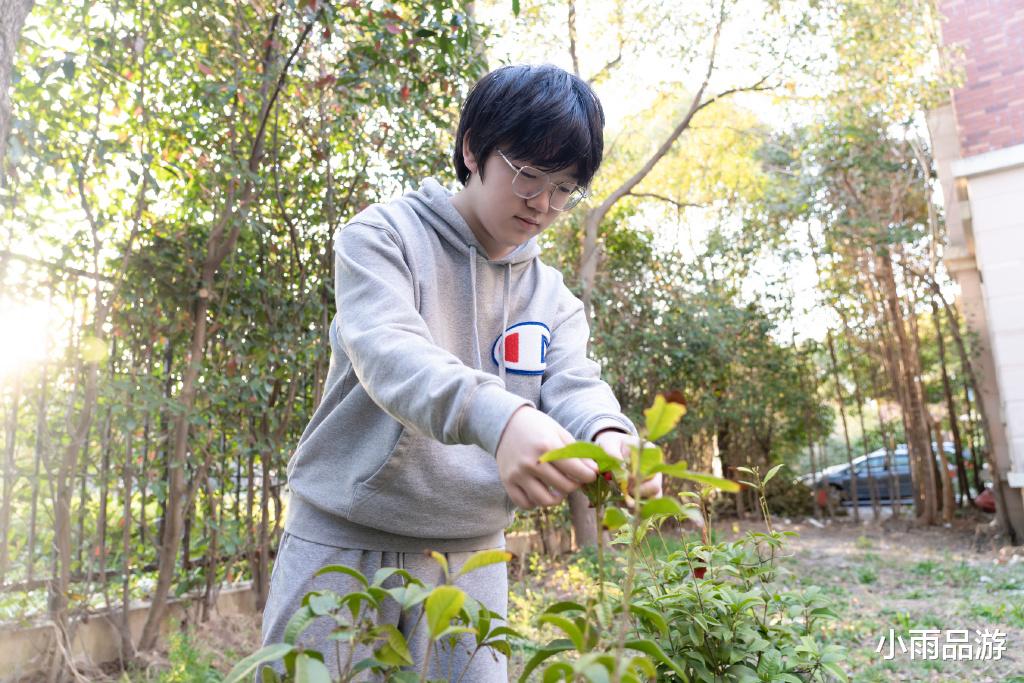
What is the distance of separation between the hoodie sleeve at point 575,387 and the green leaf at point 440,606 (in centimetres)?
39

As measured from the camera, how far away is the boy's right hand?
0.79 m

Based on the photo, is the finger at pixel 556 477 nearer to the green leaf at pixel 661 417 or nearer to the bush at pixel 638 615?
the bush at pixel 638 615

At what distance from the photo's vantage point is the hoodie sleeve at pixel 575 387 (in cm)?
113

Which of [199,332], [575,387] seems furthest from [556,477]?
[199,332]

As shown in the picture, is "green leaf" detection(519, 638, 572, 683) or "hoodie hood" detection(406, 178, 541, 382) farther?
"hoodie hood" detection(406, 178, 541, 382)

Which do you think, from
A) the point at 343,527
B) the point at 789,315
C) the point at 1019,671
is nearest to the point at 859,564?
the point at 1019,671

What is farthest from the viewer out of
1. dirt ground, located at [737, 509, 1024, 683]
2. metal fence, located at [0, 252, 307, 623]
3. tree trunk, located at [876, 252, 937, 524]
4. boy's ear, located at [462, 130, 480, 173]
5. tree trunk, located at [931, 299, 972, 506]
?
tree trunk, located at [876, 252, 937, 524]

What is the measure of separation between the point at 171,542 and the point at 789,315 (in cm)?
886

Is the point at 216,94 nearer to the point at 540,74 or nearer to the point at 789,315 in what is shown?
the point at 540,74

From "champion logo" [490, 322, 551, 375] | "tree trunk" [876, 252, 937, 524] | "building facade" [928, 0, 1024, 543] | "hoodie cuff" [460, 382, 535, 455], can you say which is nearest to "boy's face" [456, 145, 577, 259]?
"champion logo" [490, 322, 551, 375]

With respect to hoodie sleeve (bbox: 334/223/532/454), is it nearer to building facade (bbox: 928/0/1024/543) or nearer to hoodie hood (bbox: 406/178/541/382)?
hoodie hood (bbox: 406/178/541/382)

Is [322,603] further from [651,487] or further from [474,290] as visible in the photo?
[474,290]

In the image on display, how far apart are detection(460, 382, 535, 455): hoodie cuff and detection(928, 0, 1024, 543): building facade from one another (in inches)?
304

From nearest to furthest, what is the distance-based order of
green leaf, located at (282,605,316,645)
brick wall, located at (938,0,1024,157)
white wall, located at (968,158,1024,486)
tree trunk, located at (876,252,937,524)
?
green leaf, located at (282,605,316,645) → white wall, located at (968,158,1024,486) → brick wall, located at (938,0,1024,157) → tree trunk, located at (876,252,937,524)
